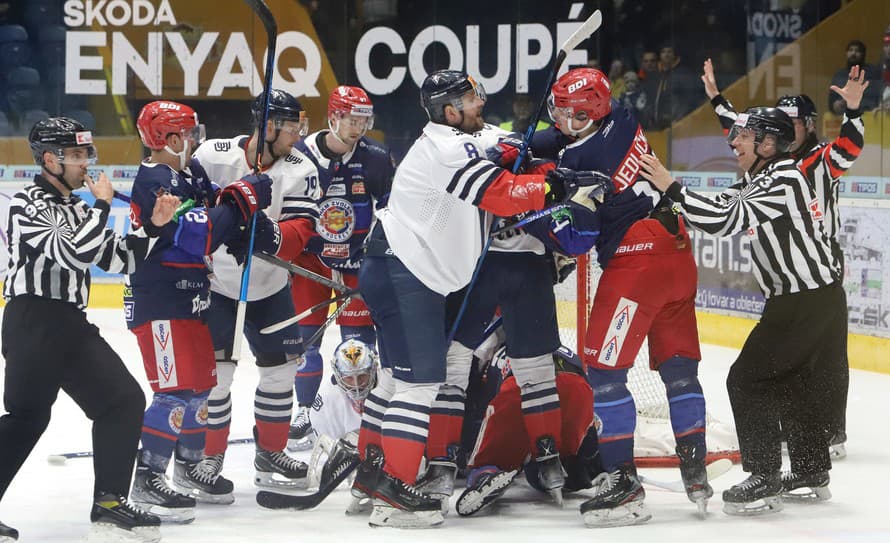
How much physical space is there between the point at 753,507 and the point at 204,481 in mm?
1630

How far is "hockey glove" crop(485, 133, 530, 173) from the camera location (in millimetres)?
3789

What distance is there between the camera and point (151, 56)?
9430 mm

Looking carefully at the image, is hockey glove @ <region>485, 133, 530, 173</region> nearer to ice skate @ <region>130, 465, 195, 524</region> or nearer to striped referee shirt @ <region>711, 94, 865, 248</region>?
striped referee shirt @ <region>711, 94, 865, 248</region>

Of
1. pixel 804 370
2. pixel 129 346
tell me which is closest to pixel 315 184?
pixel 804 370

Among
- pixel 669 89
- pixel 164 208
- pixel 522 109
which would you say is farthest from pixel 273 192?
pixel 522 109

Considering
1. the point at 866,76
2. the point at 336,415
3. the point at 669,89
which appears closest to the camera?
the point at 336,415

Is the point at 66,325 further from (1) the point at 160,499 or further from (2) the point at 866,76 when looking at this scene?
(2) the point at 866,76

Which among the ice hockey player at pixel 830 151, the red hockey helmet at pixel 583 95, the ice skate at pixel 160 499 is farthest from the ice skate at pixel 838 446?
the ice skate at pixel 160 499

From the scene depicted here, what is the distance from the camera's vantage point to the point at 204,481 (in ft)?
13.2

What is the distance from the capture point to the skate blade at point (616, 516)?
3.68m

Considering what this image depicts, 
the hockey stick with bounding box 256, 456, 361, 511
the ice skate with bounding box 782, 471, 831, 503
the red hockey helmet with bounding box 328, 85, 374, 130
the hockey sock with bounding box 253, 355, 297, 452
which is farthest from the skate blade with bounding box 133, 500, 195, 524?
the red hockey helmet with bounding box 328, 85, 374, 130

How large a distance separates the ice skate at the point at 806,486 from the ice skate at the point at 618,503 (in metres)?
0.54

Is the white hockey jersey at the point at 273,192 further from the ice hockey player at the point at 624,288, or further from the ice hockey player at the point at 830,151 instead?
the ice hockey player at the point at 830,151

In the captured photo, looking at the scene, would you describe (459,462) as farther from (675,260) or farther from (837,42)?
(837,42)
